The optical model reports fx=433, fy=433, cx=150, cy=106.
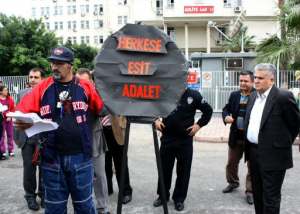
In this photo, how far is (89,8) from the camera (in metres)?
80.9

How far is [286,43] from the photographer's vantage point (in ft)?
45.2

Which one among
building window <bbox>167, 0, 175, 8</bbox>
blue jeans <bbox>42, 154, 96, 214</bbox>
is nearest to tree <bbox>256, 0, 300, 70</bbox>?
blue jeans <bbox>42, 154, 96, 214</bbox>

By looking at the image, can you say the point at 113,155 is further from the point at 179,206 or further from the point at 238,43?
the point at 238,43

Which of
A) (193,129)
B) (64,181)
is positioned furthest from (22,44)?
(64,181)

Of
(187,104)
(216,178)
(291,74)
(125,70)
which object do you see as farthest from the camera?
(291,74)

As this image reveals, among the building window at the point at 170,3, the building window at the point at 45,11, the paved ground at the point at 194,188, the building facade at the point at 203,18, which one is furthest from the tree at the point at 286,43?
the building window at the point at 45,11

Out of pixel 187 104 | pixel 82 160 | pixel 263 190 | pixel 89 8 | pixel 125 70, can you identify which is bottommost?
pixel 263 190

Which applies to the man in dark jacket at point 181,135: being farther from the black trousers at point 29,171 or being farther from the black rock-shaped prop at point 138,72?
the black rock-shaped prop at point 138,72

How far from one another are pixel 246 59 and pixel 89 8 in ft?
214

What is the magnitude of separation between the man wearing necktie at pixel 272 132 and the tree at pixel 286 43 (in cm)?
879

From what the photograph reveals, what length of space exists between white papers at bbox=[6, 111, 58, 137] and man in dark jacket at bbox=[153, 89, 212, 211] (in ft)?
6.80

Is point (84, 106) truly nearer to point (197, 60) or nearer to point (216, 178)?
point (216, 178)

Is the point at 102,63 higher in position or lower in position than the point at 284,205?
higher

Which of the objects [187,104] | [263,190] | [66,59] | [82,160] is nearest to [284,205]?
[263,190]
